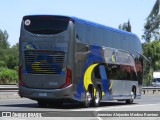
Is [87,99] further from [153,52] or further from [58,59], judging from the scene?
[153,52]

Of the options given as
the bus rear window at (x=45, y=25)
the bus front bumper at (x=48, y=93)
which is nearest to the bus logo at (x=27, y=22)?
the bus rear window at (x=45, y=25)

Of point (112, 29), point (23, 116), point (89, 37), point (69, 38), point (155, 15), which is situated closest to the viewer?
point (23, 116)

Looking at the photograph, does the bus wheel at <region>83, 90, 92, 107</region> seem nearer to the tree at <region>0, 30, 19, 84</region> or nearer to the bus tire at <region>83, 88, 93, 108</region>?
the bus tire at <region>83, 88, 93, 108</region>

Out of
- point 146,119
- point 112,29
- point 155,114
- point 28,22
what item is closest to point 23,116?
point 146,119

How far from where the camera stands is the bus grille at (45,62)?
22.7 metres

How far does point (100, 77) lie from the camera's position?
25906 mm

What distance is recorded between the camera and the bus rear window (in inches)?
898

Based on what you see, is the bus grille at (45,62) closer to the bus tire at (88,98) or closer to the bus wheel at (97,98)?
the bus tire at (88,98)

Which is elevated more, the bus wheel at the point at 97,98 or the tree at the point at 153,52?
the tree at the point at 153,52

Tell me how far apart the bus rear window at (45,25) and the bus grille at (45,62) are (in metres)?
0.94

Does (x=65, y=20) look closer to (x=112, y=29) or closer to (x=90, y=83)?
(x=90, y=83)

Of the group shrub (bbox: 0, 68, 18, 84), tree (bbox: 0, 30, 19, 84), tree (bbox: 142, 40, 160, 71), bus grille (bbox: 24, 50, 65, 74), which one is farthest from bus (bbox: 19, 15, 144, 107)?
tree (bbox: 142, 40, 160, 71)

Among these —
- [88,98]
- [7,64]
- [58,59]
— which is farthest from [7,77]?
[58,59]

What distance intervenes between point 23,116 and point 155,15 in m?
6.58
